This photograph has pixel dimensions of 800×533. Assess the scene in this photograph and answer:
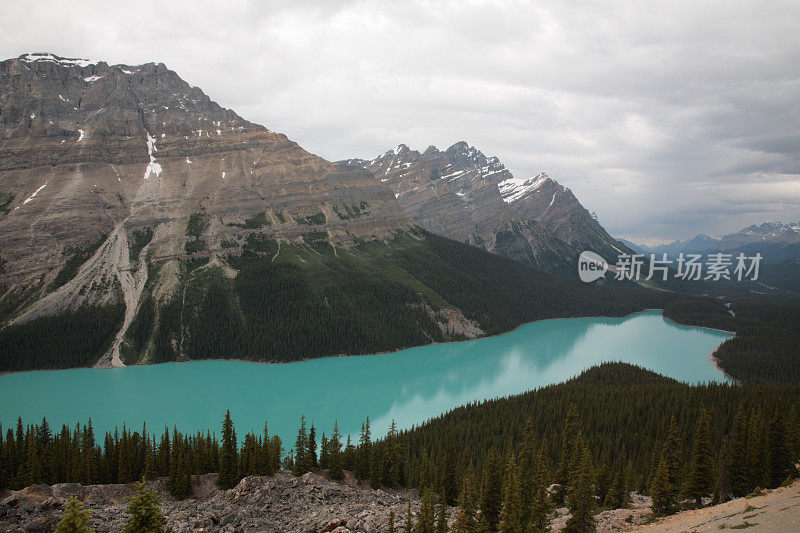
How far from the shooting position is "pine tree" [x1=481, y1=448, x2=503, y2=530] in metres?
30.0

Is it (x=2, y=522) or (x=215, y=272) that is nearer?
(x=2, y=522)

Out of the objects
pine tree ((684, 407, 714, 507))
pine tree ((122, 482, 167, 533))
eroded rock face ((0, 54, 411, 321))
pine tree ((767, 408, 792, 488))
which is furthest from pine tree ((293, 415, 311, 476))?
eroded rock face ((0, 54, 411, 321))

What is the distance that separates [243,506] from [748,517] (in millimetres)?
26314

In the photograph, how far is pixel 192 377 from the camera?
84.8 m

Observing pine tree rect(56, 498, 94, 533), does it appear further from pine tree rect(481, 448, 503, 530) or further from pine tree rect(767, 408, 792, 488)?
pine tree rect(767, 408, 792, 488)

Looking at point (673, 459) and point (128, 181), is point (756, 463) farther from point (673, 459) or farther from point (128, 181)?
point (128, 181)

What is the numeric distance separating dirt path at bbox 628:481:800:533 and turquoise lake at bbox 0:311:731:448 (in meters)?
40.1

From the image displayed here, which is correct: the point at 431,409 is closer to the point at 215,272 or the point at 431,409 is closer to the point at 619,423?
the point at 619,423

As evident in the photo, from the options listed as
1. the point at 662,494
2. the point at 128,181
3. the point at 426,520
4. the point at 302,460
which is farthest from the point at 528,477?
the point at 128,181

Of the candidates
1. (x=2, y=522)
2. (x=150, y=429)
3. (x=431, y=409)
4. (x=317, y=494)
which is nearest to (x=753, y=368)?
(x=431, y=409)

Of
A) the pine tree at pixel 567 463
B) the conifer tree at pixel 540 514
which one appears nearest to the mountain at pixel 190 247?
the pine tree at pixel 567 463

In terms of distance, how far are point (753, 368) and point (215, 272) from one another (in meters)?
112

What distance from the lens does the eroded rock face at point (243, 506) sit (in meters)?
26.9

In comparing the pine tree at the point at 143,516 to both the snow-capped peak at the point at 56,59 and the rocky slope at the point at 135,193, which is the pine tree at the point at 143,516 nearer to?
the rocky slope at the point at 135,193
